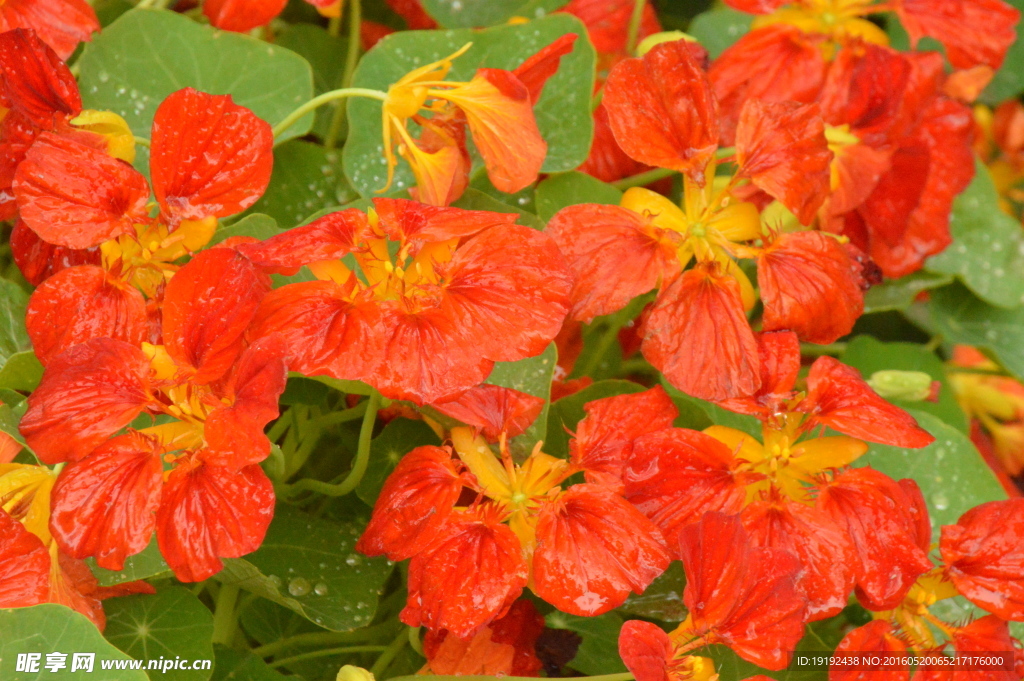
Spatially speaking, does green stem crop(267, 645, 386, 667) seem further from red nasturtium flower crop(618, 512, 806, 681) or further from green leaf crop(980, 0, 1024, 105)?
green leaf crop(980, 0, 1024, 105)

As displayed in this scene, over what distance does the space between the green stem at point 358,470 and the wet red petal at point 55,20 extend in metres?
0.35

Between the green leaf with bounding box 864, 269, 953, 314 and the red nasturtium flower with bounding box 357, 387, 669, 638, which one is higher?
the red nasturtium flower with bounding box 357, 387, 669, 638

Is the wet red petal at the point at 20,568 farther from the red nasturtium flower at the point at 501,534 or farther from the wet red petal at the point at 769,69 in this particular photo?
the wet red petal at the point at 769,69

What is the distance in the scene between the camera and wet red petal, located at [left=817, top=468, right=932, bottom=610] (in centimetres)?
58

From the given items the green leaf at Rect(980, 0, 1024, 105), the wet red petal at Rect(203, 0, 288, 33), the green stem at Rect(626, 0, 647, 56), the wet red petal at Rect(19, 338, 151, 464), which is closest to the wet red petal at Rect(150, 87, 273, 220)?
the wet red petal at Rect(19, 338, 151, 464)

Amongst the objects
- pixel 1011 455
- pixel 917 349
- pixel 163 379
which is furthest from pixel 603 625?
pixel 1011 455

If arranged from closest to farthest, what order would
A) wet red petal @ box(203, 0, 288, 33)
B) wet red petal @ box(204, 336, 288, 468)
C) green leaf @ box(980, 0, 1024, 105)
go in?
wet red petal @ box(204, 336, 288, 468), wet red petal @ box(203, 0, 288, 33), green leaf @ box(980, 0, 1024, 105)

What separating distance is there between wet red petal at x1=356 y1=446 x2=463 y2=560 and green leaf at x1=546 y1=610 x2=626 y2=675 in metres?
0.18

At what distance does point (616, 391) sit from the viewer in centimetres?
71

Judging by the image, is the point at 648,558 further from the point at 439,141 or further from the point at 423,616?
the point at 439,141

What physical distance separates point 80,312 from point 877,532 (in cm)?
50

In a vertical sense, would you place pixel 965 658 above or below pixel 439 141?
below

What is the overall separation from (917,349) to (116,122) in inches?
30.3

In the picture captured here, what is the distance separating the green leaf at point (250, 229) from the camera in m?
0.67
